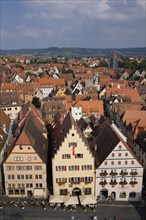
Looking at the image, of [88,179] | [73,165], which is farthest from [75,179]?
[73,165]

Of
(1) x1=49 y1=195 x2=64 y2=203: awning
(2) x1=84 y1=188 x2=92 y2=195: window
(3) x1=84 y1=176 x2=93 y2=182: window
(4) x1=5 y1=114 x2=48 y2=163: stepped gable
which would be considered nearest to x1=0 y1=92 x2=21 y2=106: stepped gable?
(4) x1=5 y1=114 x2=48 y2=163: stepped gable

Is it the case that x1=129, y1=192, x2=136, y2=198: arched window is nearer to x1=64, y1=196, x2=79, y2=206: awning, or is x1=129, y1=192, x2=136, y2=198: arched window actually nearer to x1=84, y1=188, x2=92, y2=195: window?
x1=84, y1=188, x2=92, y2=195: window

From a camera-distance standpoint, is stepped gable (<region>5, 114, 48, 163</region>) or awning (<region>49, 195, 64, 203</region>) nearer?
awning (<region>49, 195, 64, 203</region>)

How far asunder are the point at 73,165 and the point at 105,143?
775 centimetres

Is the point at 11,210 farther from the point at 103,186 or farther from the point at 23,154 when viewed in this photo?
the point at 103,186

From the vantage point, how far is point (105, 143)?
55.5m

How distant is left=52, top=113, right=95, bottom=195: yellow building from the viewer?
50.9 m

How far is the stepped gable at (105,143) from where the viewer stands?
5251 cm

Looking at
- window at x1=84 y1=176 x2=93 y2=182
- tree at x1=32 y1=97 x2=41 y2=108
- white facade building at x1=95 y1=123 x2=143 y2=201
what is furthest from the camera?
tree at x1=32 y1=97 x2=41 y2=108

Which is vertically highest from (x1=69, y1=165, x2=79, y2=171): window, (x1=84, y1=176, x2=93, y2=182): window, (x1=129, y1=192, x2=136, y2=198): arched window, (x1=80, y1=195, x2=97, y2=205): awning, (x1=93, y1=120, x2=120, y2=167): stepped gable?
(x1=93, y1=120, x2=120, y2=167): stepped gable

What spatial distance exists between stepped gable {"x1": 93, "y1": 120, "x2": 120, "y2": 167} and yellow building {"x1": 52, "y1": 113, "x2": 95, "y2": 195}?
2669mm

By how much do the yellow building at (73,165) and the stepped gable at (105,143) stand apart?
2669 millimetres

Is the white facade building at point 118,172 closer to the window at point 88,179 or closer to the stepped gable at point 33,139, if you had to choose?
the window at point 88,179

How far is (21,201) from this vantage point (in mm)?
52906
